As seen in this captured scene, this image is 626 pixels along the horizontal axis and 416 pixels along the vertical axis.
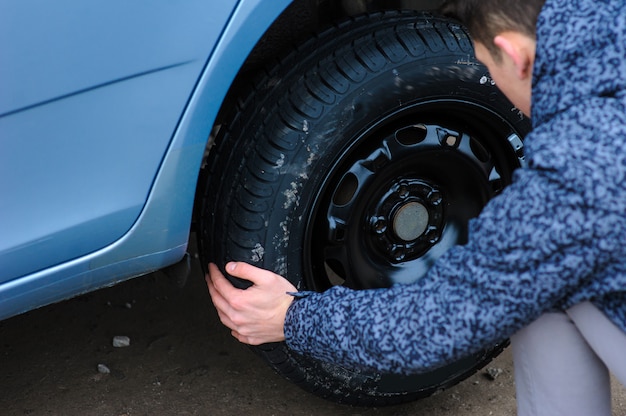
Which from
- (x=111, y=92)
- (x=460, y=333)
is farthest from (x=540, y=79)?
(x=111, y=92)

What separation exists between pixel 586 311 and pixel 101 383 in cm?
135

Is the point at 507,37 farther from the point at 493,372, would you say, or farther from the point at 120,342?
the point at 120,342

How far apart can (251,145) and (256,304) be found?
12.6 inches

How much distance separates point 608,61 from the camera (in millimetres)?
1208

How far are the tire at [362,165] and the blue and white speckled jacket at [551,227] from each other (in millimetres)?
469

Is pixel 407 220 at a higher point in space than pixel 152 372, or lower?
higher

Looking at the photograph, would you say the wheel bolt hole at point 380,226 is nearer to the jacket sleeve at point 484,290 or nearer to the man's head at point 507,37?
the jacket sleeve at point 484,290

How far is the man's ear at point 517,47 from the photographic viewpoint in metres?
1.32

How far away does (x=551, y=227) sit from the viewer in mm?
1213

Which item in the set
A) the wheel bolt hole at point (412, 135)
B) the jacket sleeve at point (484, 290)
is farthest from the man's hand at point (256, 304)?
the wheel bolt hole at point (412, 135)

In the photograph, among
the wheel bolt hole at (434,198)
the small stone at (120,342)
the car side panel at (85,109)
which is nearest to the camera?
the car side panel at (85,109)

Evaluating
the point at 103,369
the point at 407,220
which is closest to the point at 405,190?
the point at 407,220

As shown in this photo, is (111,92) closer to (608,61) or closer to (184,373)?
(608,61)

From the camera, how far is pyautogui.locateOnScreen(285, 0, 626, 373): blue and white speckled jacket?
1193 millimetres
